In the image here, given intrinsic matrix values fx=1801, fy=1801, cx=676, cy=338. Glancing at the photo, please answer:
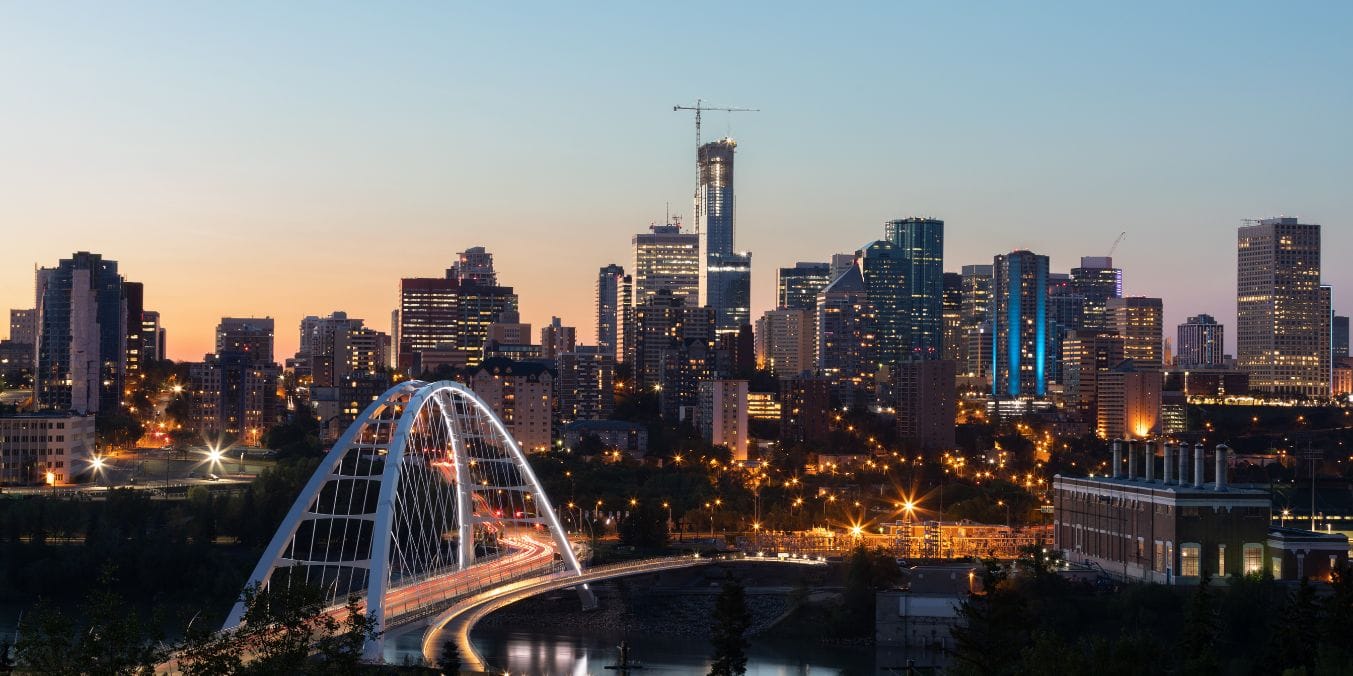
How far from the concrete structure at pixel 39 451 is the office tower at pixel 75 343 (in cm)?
2795

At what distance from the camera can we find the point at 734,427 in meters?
126

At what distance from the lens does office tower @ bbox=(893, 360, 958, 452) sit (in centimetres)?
12812

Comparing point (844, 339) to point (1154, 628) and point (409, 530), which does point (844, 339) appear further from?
point (409, 530)

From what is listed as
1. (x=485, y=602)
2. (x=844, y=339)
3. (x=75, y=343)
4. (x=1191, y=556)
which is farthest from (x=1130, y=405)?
(x=485, y=602)

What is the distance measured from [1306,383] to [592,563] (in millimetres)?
138001

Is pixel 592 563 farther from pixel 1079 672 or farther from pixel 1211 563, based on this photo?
pixel 1079 672

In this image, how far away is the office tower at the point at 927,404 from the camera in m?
128

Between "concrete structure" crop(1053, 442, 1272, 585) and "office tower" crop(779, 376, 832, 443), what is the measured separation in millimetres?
62512

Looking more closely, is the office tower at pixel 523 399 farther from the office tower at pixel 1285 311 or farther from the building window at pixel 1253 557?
the office tower at pixel 1285 311

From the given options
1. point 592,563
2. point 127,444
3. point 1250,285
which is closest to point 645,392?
point 127,444

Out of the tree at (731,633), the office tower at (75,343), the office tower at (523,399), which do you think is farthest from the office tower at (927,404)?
the tree at (731,633)

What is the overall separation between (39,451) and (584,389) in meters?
64.1

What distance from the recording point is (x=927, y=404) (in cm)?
12912

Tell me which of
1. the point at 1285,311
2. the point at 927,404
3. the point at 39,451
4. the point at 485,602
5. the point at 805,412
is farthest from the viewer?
the point at 1285,311
